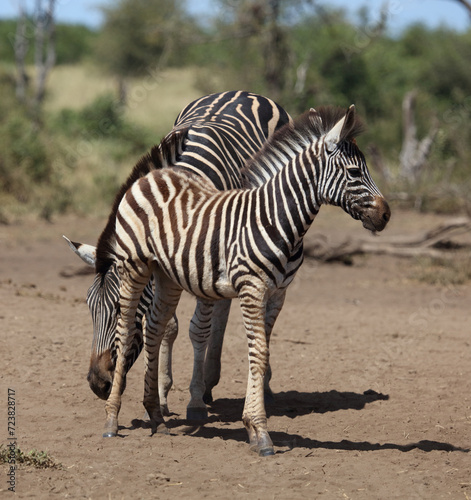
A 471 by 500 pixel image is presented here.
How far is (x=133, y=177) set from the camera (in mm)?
5195

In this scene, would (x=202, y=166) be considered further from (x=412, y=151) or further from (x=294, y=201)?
(x=412, y=151)

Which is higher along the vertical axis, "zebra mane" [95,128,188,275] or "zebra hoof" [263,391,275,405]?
"zebra mane" [95,128,188,275]

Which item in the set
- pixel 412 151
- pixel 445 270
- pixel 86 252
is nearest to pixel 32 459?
pixel 86 252

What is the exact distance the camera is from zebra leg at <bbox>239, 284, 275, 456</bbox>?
4.56 m

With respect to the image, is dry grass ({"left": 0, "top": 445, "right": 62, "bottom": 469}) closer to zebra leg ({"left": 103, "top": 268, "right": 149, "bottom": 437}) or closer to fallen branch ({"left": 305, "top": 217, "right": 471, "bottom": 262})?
zebra leg ({"left": 103, "top": 268, "right": 149, "bottom": 437})

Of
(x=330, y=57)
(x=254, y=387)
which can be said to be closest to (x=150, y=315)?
(x=254, y=387)

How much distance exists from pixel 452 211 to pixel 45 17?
57.2ft

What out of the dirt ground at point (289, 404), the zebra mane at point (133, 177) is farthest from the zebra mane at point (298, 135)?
the dirt ground at point (289, 404)

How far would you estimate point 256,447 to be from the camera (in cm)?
468

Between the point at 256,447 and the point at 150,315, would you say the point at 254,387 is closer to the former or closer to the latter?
the point at 256,447

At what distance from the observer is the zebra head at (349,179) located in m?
4.61

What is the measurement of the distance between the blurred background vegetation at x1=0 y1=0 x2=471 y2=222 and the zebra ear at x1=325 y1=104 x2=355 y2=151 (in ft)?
11.9

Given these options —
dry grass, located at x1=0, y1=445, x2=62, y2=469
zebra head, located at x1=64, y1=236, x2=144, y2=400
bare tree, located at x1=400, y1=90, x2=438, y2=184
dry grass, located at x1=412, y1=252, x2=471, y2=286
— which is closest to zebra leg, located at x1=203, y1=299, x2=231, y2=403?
zebra head, located at x1=64, y1=236, x2=144, y2=400

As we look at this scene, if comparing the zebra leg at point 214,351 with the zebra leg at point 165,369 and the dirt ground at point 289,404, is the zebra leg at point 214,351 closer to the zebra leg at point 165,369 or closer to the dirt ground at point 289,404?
A: the dirt ground at point 289,404
